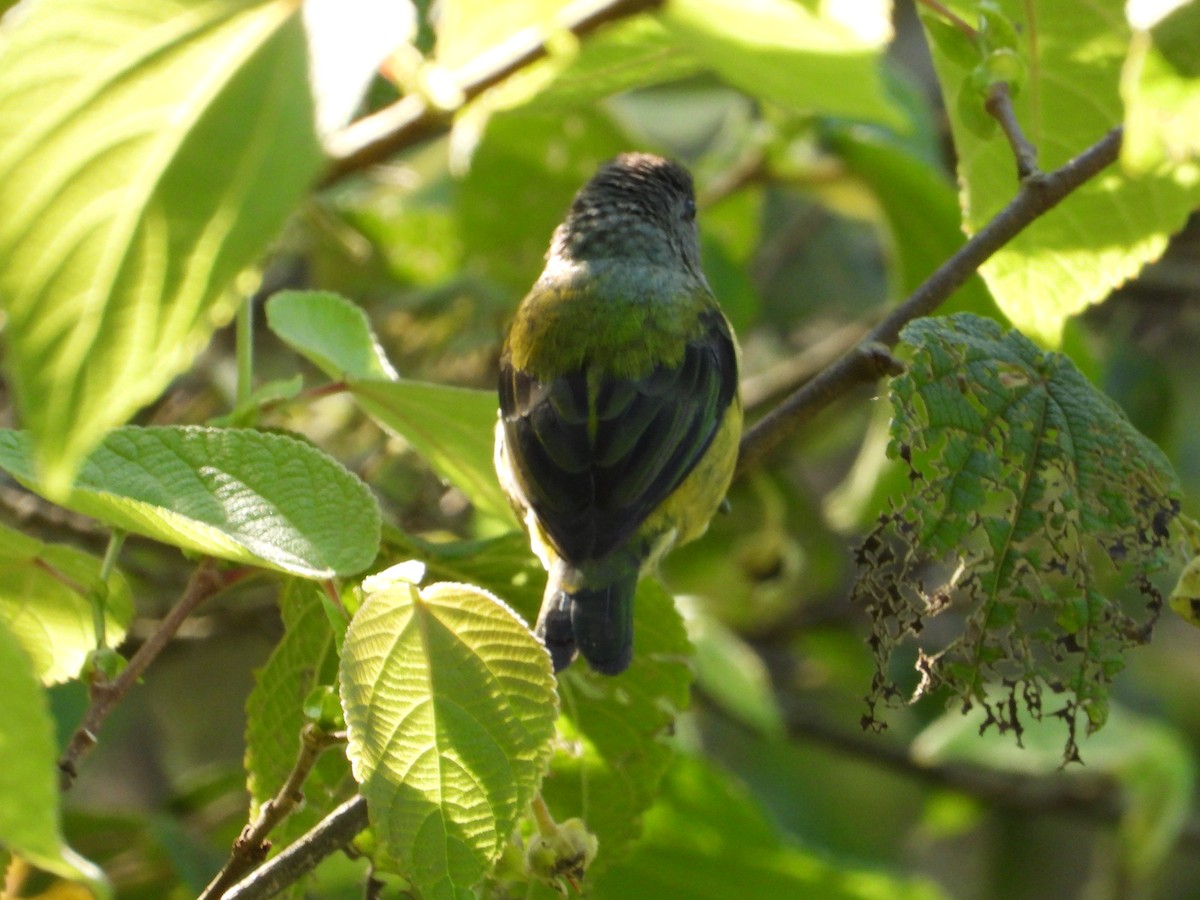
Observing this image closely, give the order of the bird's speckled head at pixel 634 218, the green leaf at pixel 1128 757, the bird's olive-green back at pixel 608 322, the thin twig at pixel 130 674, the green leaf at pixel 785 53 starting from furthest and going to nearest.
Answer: the green leaf at pixel 1128 757 < the bird's speckled head at pixel 634 218 < the bird's olive-green back at pixel 608 322 < the thin twig at pixel 130 674 < the green leaf at pixel 785 53

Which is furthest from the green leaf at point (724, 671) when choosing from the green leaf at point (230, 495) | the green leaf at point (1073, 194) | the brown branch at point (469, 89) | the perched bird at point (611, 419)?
the green leaf at point (230, 495)

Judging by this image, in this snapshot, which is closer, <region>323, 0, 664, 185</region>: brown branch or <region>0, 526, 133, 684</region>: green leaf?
<region>323, 0, 664, 185</region>: brown branch

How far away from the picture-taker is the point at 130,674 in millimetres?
1598

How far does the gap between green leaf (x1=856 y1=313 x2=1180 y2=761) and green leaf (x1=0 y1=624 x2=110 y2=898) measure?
0.92 m

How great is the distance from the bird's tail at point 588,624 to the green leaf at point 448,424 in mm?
165

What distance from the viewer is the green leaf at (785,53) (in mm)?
1250

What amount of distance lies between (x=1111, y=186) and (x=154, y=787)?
146 inches

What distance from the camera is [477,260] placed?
4203 millimetres

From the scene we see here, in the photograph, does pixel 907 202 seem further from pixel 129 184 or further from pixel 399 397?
pixel 129 184

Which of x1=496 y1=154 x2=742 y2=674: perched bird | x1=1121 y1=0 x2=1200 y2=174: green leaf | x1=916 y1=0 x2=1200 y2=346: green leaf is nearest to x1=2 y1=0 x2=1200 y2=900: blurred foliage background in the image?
x1=496 y1=154 x2=742 y2=674: perched bird

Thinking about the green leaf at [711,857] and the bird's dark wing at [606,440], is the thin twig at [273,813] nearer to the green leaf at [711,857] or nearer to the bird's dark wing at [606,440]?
the bird's dark wing at [606,440]

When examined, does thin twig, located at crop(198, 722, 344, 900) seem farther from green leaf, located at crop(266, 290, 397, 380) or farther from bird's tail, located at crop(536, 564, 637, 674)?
green leaf, located at crop(266, 290, 397, 380)

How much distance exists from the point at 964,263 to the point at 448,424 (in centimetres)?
73

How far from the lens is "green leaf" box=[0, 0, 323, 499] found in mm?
940
